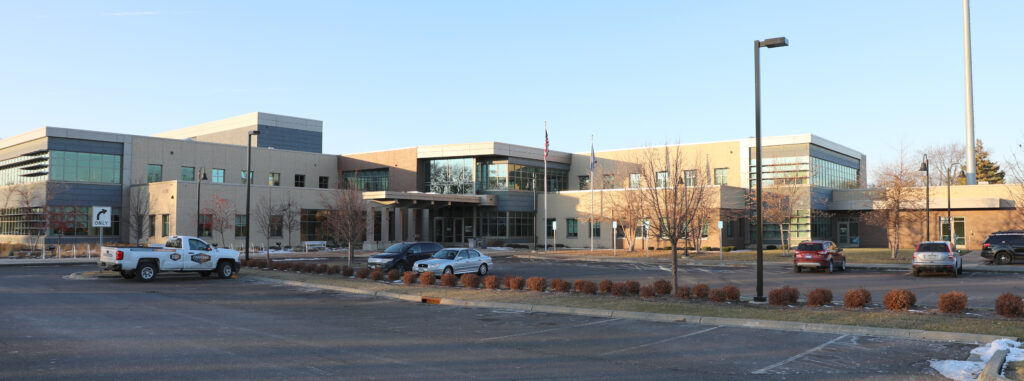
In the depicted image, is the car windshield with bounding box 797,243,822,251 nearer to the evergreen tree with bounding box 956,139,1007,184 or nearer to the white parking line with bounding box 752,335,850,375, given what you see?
the white parking line with bounding box 752,335,850,375

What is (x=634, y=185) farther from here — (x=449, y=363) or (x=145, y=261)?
(x=449, y=363)

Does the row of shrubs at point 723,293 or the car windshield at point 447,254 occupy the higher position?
the car windshield at point 447,254

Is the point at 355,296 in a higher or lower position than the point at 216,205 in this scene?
lower

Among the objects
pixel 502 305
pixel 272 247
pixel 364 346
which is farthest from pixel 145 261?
pixel 272 247

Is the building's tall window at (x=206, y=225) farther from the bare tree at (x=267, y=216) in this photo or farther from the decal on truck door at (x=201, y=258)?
the decal on truck door at (x=201, y=258)

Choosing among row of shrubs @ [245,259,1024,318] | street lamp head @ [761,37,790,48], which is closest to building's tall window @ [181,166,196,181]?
row of shrubs @ [245,259,1024,318]

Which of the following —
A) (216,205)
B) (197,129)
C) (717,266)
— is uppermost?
(197,129)

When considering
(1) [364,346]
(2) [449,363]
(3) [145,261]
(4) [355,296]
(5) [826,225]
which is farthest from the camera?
(5) [826,225]

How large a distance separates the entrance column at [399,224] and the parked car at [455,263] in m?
36.2

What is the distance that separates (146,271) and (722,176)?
48.2 meters

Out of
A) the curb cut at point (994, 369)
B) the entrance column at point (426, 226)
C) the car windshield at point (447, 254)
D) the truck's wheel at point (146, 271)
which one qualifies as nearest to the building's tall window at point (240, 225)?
the entrance column at point (426, 226)

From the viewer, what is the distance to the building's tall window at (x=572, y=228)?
195ft

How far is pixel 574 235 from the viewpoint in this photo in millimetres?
59500

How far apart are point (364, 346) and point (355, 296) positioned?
8759 mm
